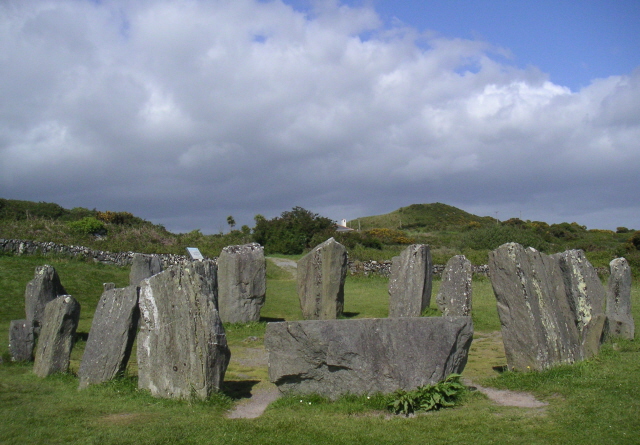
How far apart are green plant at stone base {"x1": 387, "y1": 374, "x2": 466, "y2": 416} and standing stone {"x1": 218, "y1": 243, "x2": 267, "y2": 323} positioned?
9.55m

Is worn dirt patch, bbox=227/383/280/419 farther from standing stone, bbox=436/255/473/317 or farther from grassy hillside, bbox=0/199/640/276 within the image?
grassy hillside, bbox=0/199/640/276

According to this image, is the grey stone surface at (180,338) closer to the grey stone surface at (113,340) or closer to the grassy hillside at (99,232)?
the grey stone surface at (113,340)

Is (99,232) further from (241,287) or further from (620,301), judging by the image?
(620,301)

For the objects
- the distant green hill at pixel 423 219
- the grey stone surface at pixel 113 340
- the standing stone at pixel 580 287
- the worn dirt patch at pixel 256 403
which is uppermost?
the distant green hill at pixel 423 219

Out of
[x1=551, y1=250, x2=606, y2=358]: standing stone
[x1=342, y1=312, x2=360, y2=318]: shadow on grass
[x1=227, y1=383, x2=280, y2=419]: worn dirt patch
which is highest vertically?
[x1=551, y1=250, x2=606, y2=358]: standing stone

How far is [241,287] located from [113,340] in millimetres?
8037

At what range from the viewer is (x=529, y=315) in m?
8.65

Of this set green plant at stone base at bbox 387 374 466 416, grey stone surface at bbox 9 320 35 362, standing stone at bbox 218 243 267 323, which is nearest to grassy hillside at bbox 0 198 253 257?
standing stone at bbox 218 243 267 323

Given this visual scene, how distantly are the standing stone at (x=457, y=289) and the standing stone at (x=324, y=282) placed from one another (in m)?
3.09

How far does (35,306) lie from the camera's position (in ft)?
37.2

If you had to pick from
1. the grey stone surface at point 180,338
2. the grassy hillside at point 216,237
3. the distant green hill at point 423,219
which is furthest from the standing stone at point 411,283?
the distant green hill at point 423,219

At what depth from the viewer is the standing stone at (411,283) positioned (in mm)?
15445

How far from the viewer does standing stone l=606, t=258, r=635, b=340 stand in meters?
11.9

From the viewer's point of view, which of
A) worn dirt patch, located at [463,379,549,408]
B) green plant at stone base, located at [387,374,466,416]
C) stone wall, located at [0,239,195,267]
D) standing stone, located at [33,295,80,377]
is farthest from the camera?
stone wall, located at [0,239,195,267]
